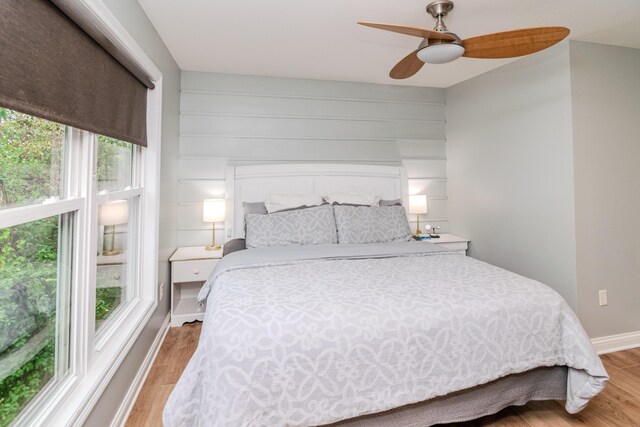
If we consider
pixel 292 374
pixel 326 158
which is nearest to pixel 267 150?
pixel 326 158

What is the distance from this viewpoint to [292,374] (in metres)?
1.20

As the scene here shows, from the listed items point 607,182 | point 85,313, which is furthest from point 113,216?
point 607,182

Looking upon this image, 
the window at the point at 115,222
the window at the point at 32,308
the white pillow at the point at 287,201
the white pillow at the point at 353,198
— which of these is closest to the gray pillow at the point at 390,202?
the white pillow at the point at 353,198

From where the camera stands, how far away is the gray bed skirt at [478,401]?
54.2 inches

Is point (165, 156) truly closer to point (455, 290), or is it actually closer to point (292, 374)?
point (292, 374)

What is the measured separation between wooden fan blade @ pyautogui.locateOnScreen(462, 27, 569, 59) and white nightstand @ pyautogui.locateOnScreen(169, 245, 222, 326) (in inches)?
94.6

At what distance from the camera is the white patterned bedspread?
46.8 inches

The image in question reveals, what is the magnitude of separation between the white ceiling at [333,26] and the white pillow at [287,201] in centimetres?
121

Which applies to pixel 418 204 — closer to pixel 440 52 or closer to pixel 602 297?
pixel 602 297

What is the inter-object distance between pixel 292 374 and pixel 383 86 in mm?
3181

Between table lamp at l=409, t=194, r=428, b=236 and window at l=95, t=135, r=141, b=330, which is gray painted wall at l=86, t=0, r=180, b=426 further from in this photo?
table lamp at l=409, t=194, r=428, b=236

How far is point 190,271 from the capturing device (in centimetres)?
273

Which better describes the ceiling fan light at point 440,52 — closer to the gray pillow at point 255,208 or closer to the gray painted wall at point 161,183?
the gray painted wall at point 161,183

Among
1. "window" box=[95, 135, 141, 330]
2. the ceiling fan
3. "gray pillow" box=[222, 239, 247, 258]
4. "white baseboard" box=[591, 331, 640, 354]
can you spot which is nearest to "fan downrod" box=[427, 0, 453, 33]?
the ceiling fan
